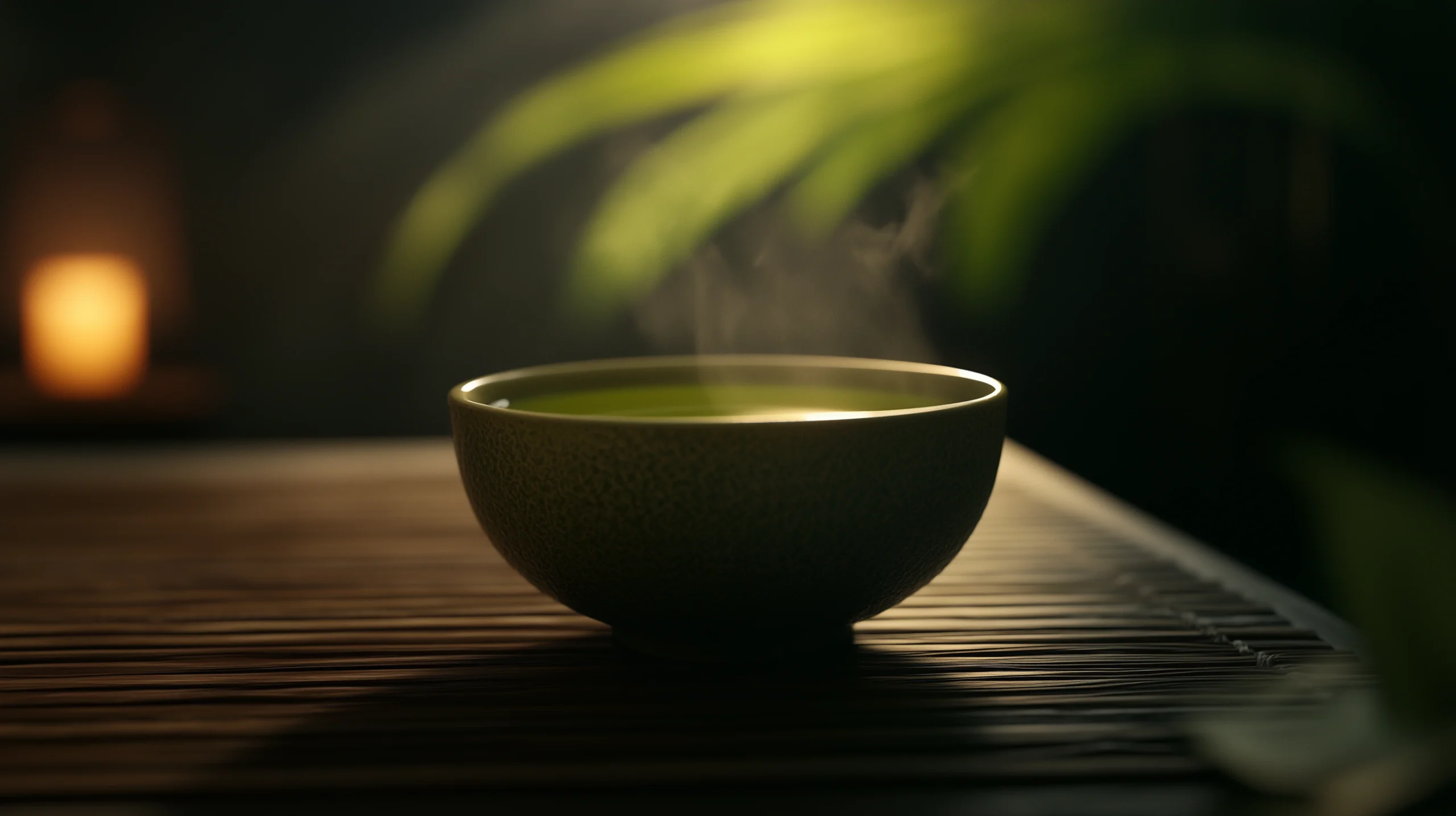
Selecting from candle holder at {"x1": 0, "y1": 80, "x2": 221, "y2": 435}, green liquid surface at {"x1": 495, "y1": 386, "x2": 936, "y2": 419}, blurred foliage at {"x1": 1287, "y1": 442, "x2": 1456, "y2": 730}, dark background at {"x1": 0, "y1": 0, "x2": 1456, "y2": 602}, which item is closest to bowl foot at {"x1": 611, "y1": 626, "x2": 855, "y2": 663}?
green liquid surface at {"x1": 495, "y1": 386, "x2": 936, "y2": 419}

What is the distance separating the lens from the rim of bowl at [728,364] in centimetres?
40

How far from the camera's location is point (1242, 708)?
1.33ft

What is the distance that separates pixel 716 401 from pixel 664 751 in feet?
0.73

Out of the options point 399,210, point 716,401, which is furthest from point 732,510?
point 399,210

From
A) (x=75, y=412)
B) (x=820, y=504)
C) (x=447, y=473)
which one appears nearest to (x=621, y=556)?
(x=820, y=504)

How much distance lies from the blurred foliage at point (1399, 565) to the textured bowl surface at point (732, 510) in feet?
0.71

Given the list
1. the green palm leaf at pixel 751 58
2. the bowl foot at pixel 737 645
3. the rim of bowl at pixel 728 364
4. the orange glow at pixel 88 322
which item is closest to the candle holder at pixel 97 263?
the orange glow at pixel 88 322

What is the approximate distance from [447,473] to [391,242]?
5.22 ft

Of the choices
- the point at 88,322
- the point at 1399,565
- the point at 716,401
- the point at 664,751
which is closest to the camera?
the point at 1399,565

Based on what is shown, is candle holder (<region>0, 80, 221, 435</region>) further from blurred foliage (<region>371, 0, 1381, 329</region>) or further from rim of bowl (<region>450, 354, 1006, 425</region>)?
blurred foliage (<region>371, 0, 1381, 329</region>)

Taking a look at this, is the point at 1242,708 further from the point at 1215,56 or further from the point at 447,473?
the point at 447,473

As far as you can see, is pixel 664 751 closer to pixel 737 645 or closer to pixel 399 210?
pixel 737 645

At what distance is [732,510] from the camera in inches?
15.4

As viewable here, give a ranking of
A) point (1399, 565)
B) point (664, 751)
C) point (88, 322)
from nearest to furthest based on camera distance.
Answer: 1. point (1399, 565)
2. point (664, 751)
3. point (88, 322)
